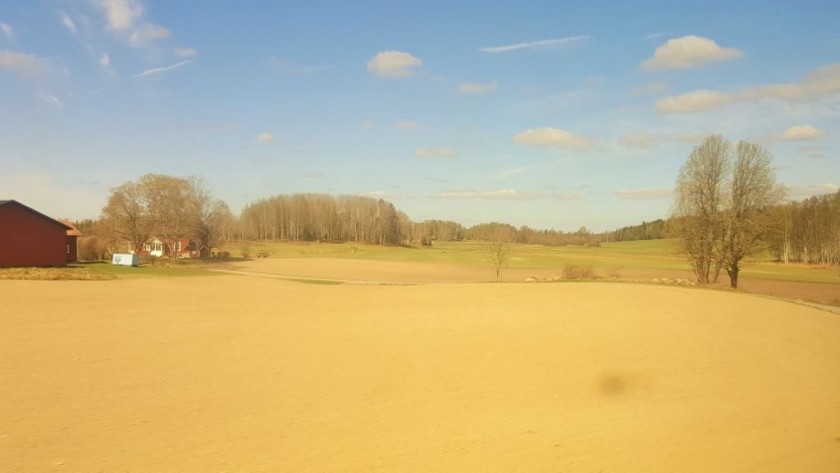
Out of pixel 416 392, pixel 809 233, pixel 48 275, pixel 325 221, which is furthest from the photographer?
pixel 325 221

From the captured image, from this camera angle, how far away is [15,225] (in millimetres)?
56000

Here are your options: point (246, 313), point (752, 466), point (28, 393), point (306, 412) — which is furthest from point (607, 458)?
point (246, 313)

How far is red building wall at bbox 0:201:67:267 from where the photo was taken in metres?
55.0

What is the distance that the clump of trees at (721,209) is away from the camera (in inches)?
1955

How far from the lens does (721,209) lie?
169ft

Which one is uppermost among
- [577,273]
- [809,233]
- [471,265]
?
[809,233]

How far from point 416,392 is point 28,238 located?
59169 mm

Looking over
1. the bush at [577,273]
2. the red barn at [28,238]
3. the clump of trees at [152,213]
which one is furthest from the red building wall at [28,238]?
the bush at [577,273]

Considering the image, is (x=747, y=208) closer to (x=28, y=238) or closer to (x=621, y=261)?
(x=621, y=261)

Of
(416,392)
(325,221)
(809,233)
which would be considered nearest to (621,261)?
(809,233)

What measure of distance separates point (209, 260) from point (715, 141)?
7490cm

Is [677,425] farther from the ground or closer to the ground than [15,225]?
closer to the ground

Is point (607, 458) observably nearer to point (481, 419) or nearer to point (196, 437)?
point (481, 419)

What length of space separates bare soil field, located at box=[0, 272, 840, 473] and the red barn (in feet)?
111
